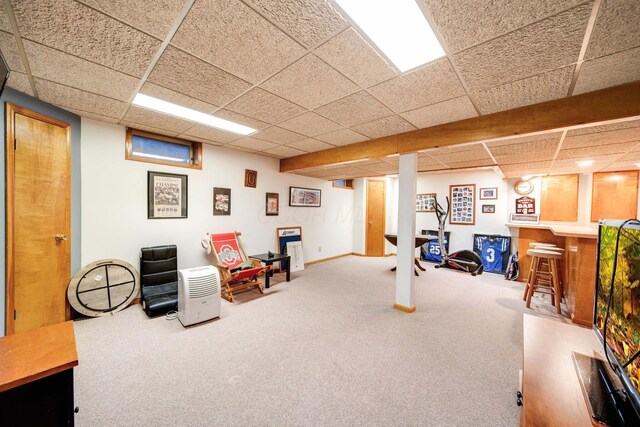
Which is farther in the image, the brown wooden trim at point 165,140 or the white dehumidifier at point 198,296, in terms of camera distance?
the brown wooden trim at point 165,140

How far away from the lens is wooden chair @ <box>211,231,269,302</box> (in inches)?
146

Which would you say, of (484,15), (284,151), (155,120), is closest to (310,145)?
(284,151)

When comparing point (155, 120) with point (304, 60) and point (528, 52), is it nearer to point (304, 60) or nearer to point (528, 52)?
point (304, 60)

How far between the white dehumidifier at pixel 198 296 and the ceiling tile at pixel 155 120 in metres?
1.88

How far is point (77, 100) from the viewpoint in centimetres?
245

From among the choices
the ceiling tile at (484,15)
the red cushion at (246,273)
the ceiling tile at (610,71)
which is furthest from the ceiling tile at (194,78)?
the ceiling tile at (610,71)

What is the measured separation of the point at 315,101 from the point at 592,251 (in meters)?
3.64

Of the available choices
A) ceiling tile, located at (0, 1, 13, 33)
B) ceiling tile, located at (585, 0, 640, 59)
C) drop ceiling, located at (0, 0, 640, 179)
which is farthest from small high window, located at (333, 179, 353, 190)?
ceiling tile, located at (0, 1, 13, 33)

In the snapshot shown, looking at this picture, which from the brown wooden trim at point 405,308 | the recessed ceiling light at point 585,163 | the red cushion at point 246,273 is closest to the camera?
the brown wooden trim at point 405,308

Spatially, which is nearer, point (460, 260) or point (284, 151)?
point (284, 151)

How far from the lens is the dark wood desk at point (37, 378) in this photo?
38.5 inches

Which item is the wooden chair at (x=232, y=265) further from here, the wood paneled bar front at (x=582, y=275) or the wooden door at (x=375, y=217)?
the wood paneled bar front at (x=582, y=275)

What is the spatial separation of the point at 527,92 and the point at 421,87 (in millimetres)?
962

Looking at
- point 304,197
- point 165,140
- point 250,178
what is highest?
point 165,140
